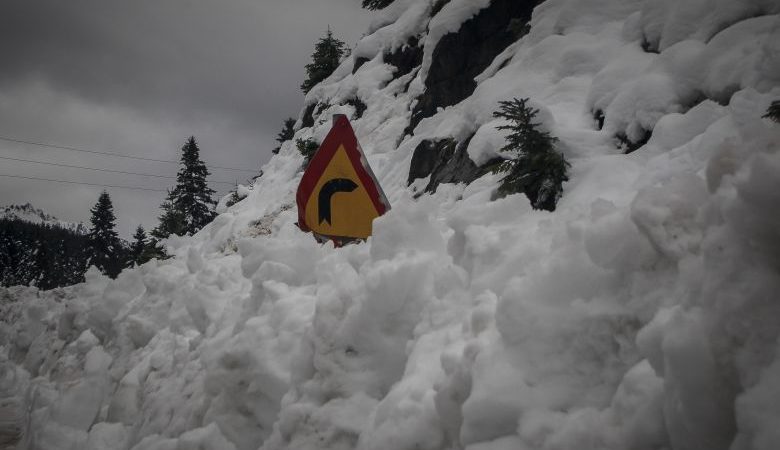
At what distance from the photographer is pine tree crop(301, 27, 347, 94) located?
2591 cm

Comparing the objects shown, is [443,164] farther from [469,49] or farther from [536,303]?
[536,303]

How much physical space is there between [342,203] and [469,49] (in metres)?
7.13

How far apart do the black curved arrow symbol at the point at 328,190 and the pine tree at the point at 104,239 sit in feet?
165

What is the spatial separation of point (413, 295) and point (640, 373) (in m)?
1.50

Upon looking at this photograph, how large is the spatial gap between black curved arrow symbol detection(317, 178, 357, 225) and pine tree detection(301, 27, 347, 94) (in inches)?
930

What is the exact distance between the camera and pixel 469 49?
386 inches

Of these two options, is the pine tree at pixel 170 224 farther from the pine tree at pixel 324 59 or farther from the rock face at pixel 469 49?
the rock face at pixel 469 49

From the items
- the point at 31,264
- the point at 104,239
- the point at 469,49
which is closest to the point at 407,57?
the point at 469,49

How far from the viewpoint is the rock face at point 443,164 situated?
258 inches

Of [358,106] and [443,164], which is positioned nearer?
[443,164]

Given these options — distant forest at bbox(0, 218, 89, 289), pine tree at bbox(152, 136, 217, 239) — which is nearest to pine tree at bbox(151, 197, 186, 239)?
pine tree at bbox(152, 136, 217, 239)

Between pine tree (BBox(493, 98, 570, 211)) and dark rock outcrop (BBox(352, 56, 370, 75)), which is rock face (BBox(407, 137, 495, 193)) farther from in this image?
dark rock outcrop (BBox(352, 56, 370, 75))

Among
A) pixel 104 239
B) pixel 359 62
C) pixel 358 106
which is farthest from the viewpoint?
pixel 104 239

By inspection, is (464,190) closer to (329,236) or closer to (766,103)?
(329,236)
